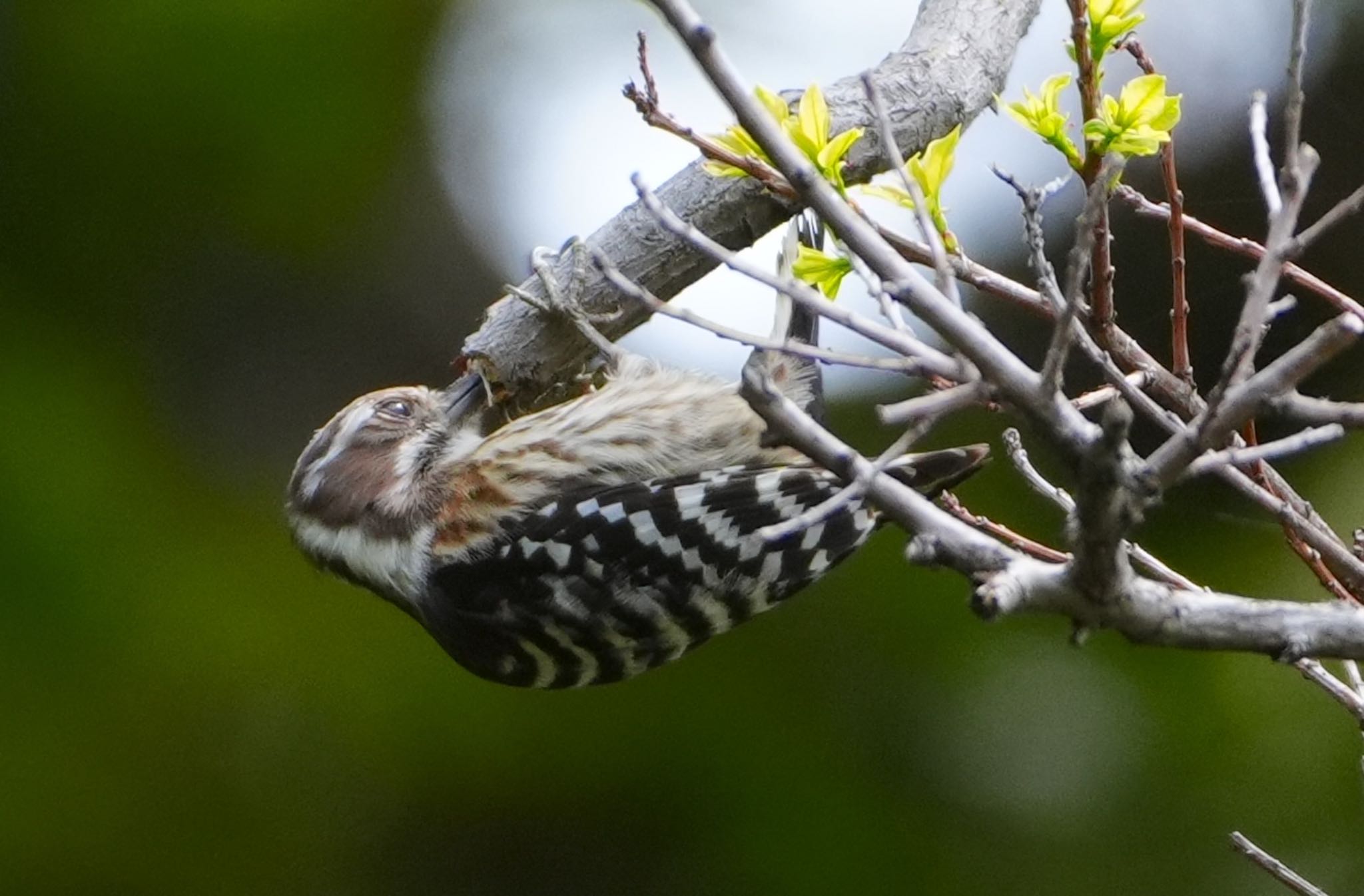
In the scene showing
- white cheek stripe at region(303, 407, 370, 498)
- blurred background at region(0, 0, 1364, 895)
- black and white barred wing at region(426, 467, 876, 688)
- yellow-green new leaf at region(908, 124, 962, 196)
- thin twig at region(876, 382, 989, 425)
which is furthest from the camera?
blurred background at region(0, 0, 1364, 895)

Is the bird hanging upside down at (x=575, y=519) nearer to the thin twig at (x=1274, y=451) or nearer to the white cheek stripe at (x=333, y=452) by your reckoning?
the white cheek stripe at (x=333, y=452)

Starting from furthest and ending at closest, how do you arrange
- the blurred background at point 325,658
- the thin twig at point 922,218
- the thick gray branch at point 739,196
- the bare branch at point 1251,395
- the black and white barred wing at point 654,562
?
the blurred background at point 325,658 → the black and white barred wing at point 654,562 → the thick gray branch at point 739,196 → the thin twig at point 922,218 → the bare branch at point 1251,395

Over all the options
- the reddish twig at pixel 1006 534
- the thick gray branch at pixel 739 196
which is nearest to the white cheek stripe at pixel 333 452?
the thick gray branch at pixel 739 196

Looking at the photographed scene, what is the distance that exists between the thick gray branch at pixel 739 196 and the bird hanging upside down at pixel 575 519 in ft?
0.66

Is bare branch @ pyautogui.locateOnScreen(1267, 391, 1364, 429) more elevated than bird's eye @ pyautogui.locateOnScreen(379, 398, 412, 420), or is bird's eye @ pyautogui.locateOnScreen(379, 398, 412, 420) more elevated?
bare branch @ pyautogui.locateOnScreen(1267, 391, 1364, 429)

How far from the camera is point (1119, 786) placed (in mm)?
4547

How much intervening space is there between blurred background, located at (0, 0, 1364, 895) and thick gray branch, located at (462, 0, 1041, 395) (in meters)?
1.92

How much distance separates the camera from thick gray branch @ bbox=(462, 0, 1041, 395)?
2248 millimetres

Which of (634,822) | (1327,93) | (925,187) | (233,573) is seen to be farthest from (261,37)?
(925,187)

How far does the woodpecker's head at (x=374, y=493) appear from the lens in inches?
106

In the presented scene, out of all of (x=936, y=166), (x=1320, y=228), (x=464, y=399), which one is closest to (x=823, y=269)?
(x=936, y=166)

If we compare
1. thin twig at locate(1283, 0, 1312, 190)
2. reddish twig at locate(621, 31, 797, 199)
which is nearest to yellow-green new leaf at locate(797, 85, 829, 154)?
reddish twig at locate(621, 31, 797, 199)

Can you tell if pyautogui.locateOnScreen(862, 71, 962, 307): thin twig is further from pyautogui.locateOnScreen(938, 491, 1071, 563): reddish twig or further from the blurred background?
the blurred background

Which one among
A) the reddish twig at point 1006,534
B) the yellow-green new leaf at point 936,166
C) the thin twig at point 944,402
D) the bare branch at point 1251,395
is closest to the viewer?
the bare branch at point 1251,395
